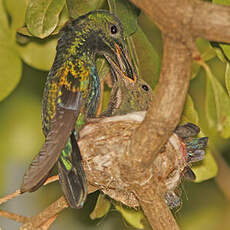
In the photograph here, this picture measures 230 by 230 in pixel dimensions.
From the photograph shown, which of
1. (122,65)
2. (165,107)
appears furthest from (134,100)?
(165,107)

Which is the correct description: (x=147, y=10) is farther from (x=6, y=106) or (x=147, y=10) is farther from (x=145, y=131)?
(x=6, y=106)

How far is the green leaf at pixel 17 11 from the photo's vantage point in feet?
15.8

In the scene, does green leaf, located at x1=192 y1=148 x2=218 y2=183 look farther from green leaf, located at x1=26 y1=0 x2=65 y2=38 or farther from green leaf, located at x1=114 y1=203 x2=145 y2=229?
green leaf, located at x1=26 y1=0 x2=65 y2=38

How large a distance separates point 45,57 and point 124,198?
50.4 inches

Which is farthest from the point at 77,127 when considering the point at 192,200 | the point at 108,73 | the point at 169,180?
the point at 192,200

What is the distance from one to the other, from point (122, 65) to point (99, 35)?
9.7 inches

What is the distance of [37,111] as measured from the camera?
5.97 meters

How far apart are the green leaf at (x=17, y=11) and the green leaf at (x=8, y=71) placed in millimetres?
207

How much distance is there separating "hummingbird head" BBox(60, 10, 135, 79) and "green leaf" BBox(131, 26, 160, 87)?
0.50 ft

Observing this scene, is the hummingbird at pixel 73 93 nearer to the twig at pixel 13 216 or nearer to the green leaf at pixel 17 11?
the twig at pixel 13 216

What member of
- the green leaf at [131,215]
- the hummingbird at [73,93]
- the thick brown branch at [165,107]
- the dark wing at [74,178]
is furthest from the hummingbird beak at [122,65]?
the thick brown branch at [165,107]

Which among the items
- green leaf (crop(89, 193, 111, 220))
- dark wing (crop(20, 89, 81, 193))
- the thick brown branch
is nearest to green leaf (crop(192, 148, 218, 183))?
green leaf (crop(89, 193, 111, 220))

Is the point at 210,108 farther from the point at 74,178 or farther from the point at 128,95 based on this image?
the point at 74,178

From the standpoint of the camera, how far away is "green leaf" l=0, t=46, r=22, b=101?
4.84 meters
